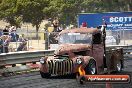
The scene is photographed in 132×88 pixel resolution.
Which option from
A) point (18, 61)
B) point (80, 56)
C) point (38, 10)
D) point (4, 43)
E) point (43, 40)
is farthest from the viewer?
point (38, 10)

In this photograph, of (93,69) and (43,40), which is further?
(43,40)

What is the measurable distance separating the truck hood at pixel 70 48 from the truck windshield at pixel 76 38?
0.97 feet

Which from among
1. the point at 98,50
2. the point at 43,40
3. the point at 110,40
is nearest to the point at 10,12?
the point at 110,40

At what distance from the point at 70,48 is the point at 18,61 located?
2.88 meters

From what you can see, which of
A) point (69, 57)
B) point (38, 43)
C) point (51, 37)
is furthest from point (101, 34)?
point (38, 43)

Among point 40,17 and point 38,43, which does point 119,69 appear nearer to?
point 38,43

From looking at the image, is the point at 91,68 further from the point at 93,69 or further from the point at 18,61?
the point at 18,61

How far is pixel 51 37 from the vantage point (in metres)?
21.2

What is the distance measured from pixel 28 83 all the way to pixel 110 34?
1685 centimetres

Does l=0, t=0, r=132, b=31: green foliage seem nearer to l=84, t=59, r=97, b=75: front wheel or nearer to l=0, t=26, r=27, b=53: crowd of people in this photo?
l=0, t=26, r=27, b=53: crowd of people

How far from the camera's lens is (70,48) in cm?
1362

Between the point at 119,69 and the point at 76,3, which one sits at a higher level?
the point at 76,3

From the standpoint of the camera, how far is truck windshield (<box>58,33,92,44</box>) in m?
14.3

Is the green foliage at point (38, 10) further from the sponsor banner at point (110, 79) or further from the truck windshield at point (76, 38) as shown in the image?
the sponsor banner at point (110, 79)
